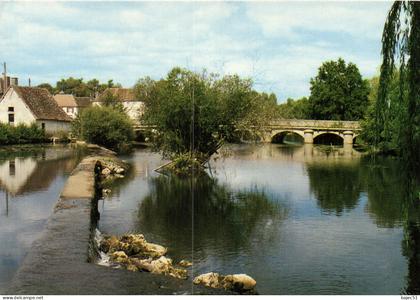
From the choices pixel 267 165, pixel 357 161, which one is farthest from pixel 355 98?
pixel 267 165

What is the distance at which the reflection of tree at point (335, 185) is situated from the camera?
23.1 metres

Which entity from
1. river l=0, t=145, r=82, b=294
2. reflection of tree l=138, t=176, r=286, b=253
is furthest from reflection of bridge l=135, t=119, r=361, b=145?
reflection of tree l=138, t=176, r=286, b=253

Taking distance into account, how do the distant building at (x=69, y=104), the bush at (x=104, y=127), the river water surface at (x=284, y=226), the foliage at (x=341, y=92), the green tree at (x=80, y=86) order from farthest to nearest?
the green tree at (x=80, y=86) < the distant building at (x=69, y=104) < the foliage at (x=341, y=92) < the bush at (x=104, y=127) < the river water surface at (x=284, y=226)

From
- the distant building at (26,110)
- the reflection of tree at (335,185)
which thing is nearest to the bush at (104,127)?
the distant building at (26,110)

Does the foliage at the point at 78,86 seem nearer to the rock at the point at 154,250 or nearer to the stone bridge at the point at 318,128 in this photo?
the stone bridge at the point at 318,128

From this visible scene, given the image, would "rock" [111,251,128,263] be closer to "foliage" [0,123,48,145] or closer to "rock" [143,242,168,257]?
"rock" [143,242,168,257]

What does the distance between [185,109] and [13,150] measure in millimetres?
26122

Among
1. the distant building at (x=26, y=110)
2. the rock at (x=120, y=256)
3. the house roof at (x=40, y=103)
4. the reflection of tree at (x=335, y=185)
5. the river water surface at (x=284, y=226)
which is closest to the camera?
the river water surface at (x=284, y=226)

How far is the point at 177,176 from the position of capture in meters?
32.7

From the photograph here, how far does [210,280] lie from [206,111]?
21.4 m

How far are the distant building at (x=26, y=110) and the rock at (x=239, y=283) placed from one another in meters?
54.1

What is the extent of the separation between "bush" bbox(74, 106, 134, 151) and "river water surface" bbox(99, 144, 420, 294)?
→ 820 inches

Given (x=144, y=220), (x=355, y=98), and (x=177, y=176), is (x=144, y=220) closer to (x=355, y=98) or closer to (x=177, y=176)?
(x=177, y=176)

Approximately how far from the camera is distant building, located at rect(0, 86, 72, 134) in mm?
61875
